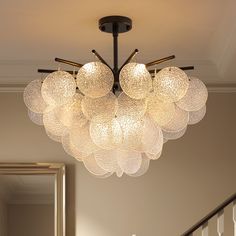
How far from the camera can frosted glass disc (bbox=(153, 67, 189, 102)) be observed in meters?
3.21

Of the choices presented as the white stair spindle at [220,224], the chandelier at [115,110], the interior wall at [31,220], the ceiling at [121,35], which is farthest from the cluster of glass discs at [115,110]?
the interior wall at [31,220]

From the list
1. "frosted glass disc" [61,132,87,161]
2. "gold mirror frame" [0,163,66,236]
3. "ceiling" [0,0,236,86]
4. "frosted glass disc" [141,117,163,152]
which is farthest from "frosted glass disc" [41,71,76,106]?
"gold mirror frame" [0,163,66,236]

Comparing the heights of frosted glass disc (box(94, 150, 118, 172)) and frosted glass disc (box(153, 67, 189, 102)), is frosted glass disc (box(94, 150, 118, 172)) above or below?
below

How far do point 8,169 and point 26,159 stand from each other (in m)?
0.17

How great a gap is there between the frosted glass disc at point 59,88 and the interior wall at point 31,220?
1827mm

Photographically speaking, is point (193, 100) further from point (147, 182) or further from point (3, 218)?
point (3, 218)

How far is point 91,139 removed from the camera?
335 centimetres

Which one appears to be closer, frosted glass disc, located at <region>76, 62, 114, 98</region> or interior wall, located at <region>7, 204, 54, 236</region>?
frosted glass disc, located at <region>76, 62, 114, 98</region>

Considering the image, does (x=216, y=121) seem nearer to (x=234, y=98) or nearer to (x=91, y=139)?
(x=234, y=98)

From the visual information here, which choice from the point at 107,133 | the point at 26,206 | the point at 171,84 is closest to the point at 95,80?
the point at 107,133

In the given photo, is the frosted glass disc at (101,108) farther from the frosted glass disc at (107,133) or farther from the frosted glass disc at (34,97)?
the frosted glass disc at (34,97)

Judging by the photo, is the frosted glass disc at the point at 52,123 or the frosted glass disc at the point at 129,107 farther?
the frosted glass disc at the point at 52,123

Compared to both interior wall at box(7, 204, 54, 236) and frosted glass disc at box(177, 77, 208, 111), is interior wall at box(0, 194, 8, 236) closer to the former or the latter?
interior wall at box(7, 204, 54, 236)

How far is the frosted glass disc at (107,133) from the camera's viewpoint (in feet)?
10.3
